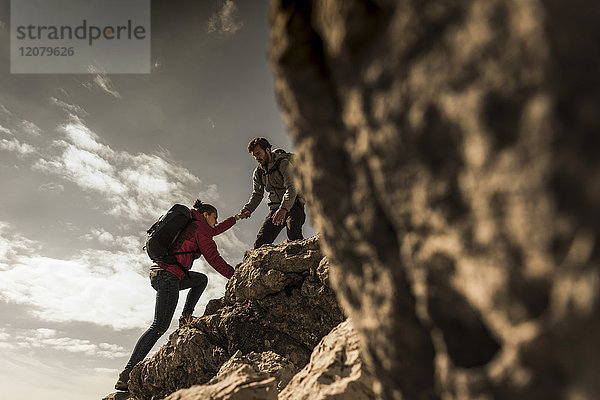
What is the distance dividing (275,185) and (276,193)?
0.18 m

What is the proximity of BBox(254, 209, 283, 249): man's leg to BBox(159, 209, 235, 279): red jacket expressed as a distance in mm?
871

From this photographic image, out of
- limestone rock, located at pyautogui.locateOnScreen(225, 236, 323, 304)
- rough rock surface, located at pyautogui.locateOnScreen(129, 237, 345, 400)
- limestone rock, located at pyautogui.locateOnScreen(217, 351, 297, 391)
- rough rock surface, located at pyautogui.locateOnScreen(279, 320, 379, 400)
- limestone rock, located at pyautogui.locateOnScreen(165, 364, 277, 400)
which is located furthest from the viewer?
limestone rock, located at pyautogui.locateOnScreen(225, 236, 323, 304)

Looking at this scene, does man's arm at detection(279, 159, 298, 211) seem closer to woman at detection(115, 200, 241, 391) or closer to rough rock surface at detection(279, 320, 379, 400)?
woman at detection(115, 200, 241, 391)

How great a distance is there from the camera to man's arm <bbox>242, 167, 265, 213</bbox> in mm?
8539

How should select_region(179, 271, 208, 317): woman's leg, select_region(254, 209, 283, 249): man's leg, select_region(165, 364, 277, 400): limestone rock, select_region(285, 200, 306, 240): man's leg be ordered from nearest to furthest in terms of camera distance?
1. select_region(165, 364, 277, 400): limestone rock
2. select_region(179, 271, 208, 317): woman's leg
3. select_region(285, 200, 306, 240): man's leg
4. select_region(254, 209, 283, 249): man's leg

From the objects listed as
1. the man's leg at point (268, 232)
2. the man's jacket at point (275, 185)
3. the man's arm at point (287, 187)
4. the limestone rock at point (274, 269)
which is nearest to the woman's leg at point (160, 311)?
the limestone rock at point (274, 269)

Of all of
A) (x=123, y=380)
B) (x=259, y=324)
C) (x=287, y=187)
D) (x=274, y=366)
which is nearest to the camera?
(x=274, y=366)

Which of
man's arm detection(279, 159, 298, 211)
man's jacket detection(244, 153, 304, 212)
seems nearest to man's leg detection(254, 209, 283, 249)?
man's jacket detection(244, 153, 304, 212)

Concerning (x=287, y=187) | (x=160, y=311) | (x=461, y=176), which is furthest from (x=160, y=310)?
(x=461, y=176)

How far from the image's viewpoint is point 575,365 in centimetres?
93

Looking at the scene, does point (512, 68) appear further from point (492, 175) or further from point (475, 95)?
point (492, 175)

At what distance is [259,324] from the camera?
6.68 metres

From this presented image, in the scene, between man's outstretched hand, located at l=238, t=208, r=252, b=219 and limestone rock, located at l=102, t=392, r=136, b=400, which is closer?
limestone rock, located at l=102, t=392, r=136, b=400

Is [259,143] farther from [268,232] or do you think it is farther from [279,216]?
[268,232]
